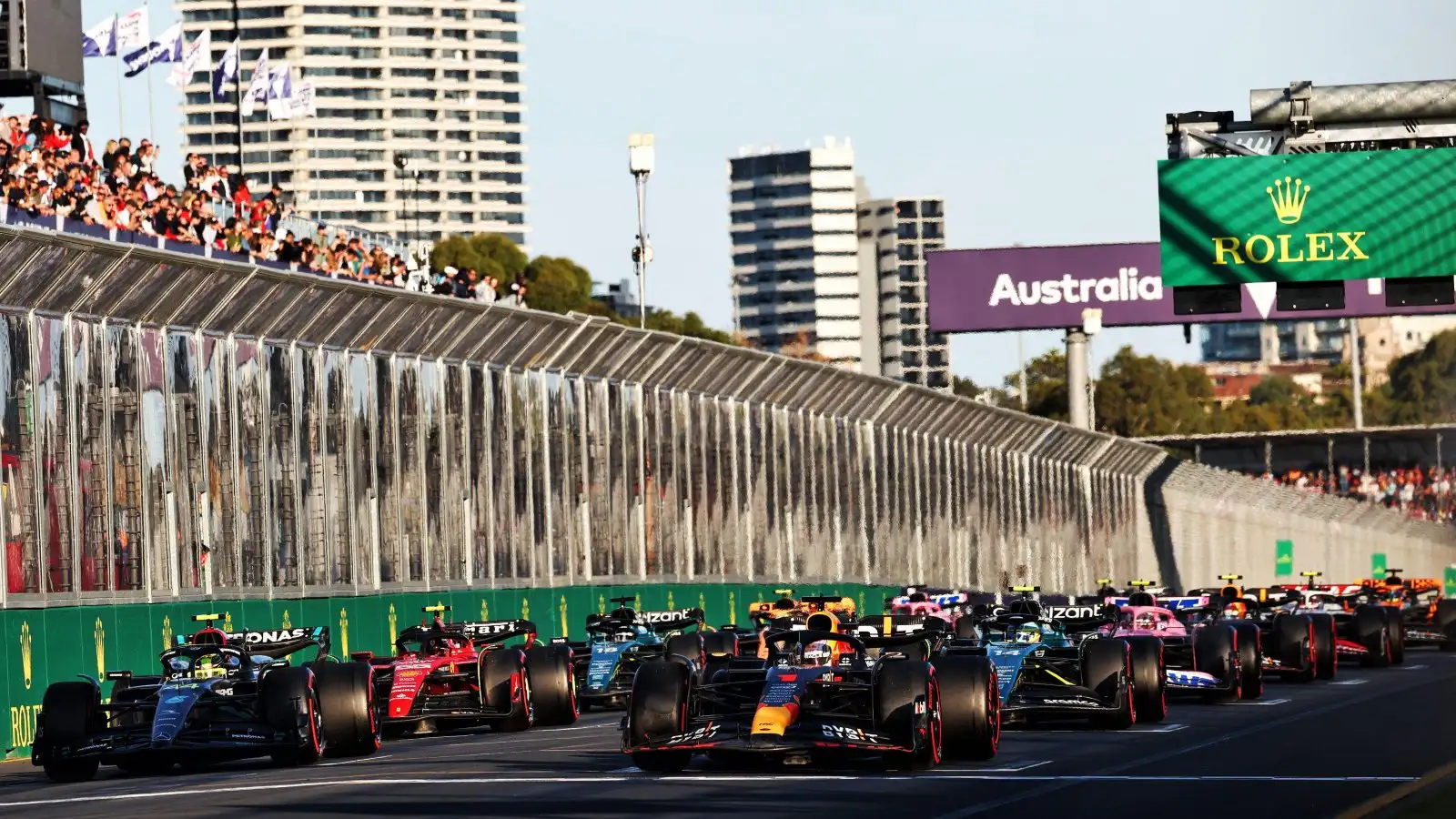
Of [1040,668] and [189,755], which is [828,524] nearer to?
[1040,668]

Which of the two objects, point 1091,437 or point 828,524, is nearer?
point 828,524

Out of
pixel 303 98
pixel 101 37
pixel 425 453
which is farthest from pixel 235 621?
pixel 303 98

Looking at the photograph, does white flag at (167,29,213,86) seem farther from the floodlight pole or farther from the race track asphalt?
the race track asphalt

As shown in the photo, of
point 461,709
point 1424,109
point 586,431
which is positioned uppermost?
point 1424,109

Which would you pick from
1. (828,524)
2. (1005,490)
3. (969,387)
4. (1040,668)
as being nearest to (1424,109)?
(1040,668)

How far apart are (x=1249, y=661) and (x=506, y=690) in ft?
23.1

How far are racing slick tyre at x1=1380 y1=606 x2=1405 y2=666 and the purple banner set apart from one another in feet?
101

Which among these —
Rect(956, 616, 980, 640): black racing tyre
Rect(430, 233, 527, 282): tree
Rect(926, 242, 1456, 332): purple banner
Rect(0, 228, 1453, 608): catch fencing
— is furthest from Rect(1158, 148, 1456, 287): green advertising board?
Rect(430, 233, 527, 282): tree

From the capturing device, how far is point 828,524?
46.1 meters

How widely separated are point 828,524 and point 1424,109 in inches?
751

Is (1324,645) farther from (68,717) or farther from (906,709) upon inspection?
(68,717)

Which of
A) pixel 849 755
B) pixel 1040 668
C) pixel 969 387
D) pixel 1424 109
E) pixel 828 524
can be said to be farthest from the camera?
pixel 969 387

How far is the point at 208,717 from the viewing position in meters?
19.0

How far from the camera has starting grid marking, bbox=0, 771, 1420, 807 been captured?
49.7ft
